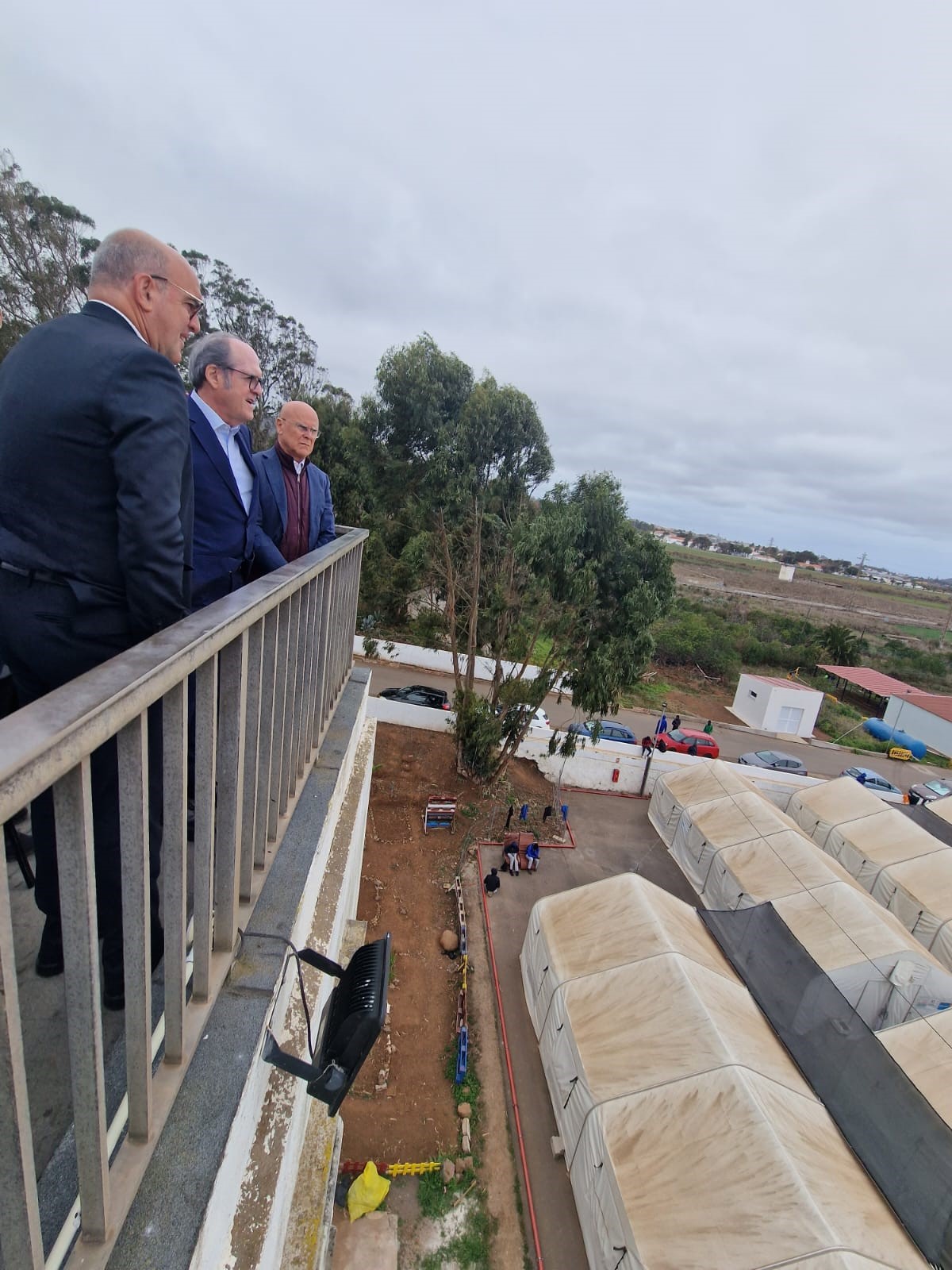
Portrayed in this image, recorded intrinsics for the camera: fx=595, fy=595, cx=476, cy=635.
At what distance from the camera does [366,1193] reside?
5773 millimetres

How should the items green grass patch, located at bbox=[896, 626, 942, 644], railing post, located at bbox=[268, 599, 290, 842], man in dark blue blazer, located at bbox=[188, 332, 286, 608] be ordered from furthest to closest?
green grass patch, located at bbox=[896, 626, 942, 644] → man in dark blue blazer, located at bbox=[188, 332, 286, 608] → railing post, located at bbox=[268, 599, 290, 842]

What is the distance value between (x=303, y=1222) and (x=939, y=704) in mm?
29348

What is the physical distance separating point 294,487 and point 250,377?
2.62 feet

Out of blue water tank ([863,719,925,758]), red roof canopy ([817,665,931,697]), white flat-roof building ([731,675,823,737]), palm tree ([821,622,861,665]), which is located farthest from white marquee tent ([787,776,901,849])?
palm tree ([821,622,861,665])

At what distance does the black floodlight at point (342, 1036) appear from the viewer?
66.9 inches

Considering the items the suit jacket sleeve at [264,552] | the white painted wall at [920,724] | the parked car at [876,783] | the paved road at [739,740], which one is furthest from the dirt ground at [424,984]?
the white painted wall at [920,724]

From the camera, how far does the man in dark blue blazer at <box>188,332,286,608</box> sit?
2320 millimetres

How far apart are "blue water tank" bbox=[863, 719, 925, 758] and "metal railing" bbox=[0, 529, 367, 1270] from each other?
26777mm

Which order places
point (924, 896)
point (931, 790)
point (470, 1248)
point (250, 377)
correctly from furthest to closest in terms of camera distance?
point (931, 790) → point (924, 896) → point (470, 1248) → point (250, 377)

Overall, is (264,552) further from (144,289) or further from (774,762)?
(774,762)

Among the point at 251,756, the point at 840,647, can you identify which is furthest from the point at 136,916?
the point at 840,647

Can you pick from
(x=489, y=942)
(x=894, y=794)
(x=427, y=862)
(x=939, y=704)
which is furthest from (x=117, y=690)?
(x=939, y=704)

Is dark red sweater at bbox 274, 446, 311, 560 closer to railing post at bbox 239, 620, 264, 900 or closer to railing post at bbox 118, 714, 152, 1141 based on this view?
railing post at bbox 239, 620, 264, 900

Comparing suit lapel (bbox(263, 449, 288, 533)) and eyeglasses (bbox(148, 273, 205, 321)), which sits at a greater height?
eyeglasses (bbox(148, 273, 205, 321))
